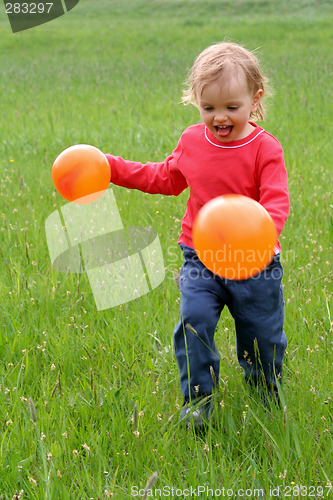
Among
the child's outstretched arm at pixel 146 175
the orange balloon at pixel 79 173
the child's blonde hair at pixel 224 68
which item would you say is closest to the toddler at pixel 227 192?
the child's blonde hair at pixel 224 68

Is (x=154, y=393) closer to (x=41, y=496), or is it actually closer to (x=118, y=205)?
(x=41, y=496)

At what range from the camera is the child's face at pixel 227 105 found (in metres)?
2.34

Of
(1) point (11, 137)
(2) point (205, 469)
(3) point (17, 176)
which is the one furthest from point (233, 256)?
(1) point (11, 137)

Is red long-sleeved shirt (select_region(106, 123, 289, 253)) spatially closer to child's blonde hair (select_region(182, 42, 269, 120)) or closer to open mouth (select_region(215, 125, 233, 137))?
open mouth (select_region(215, 125, 233, 137))

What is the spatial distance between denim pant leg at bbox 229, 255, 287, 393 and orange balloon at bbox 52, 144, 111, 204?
702 millimetres

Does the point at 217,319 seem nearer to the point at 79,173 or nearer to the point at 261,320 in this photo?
the point at 261,320

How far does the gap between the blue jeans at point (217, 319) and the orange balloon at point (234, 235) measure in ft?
1.55

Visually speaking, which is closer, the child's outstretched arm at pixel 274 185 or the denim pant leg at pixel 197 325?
the child's outstretched arm at pixel 274 185

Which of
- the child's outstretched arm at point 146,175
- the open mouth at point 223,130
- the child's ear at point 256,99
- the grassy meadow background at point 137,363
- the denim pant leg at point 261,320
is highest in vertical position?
the child's ear at point 256,99

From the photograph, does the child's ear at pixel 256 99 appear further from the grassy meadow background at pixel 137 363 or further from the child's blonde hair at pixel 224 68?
the grassy meadow background at pixel 137 363

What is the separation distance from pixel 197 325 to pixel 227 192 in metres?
0.55

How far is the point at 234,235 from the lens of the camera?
186 cm

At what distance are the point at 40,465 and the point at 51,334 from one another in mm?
923

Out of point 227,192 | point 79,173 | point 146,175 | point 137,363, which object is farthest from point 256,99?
point 137,363
